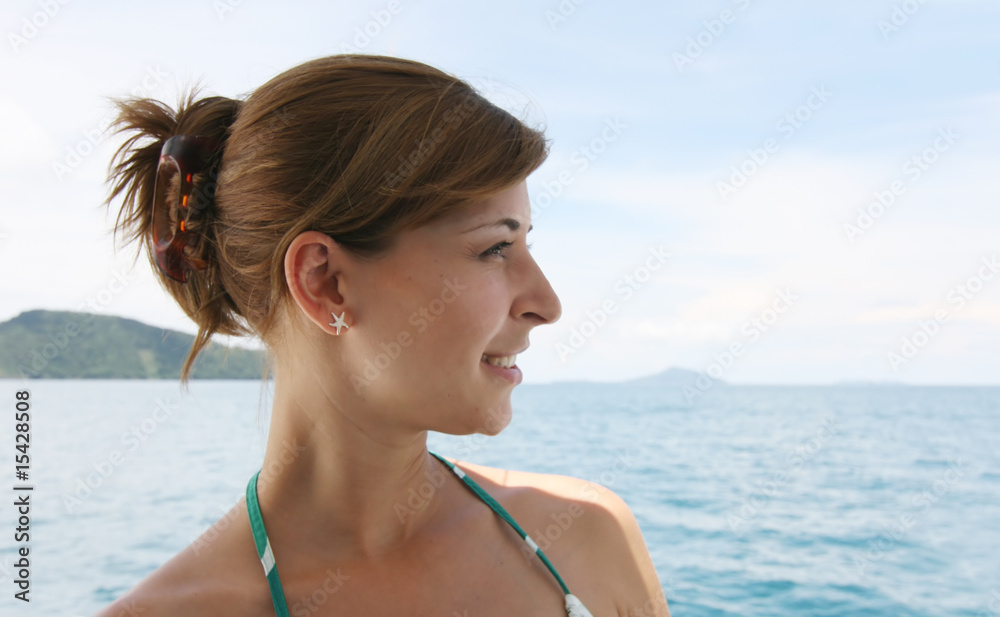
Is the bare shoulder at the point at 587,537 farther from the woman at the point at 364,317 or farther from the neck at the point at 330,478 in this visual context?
the neck at the point at 330,478

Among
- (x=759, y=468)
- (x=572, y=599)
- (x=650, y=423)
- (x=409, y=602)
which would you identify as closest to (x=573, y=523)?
(x=572, y=599)

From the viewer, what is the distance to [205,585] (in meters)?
1.20

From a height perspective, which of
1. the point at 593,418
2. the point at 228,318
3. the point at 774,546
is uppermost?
the point at 228,318

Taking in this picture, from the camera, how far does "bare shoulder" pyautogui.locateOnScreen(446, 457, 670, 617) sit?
4.68 ft

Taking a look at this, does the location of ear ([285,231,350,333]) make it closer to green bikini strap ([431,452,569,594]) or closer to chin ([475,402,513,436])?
chin ([475,402,513,436])

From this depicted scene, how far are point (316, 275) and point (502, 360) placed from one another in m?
0.35

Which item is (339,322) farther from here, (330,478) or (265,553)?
(265,553)

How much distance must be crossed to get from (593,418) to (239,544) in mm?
37398

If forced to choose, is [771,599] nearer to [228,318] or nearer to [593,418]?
[228,318]

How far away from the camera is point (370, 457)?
4.35 feet

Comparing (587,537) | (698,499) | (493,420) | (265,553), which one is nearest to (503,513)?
(587,537)

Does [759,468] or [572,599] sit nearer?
[572,599]

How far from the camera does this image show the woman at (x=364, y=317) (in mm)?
1175

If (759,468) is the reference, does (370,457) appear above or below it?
above
